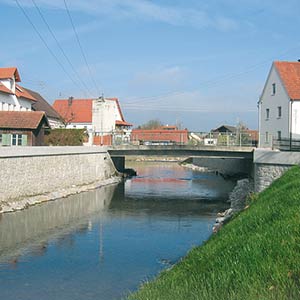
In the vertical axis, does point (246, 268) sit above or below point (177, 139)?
below

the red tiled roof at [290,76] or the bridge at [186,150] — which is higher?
the red tiled roof at [290,76]

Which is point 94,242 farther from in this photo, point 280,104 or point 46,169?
point 280,104

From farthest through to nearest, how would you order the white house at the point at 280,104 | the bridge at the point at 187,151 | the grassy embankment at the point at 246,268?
the white house at the point at 280,104
the bridge at the point at 187,151
the grassy embankment at the point at 246,268

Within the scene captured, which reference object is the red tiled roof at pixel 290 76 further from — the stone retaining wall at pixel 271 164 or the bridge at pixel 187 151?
the stone retaining wall at pixel 271 164

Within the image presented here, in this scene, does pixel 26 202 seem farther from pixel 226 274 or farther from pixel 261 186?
pixel 226 274

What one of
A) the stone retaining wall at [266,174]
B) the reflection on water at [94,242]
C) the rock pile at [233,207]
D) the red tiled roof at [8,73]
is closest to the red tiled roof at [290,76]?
the rock pile at [233,207]

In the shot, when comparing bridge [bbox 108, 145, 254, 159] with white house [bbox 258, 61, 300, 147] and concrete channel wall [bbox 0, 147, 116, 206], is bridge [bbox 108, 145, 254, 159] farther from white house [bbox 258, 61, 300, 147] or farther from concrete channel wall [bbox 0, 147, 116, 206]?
concrete channel wall [bbox 0, 147, 116, 206]

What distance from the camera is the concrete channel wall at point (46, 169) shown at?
21.8 m

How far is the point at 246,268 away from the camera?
602cm

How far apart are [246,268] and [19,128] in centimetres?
2709

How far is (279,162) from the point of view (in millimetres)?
19875

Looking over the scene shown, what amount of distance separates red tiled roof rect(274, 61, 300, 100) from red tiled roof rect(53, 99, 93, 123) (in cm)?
3284

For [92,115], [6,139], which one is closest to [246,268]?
[6,139]

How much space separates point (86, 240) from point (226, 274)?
10.6 meters
